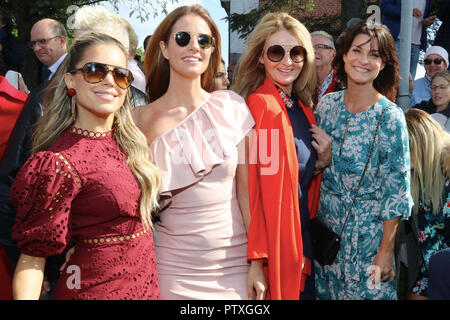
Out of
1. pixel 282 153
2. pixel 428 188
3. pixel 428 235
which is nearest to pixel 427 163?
pixel 428 188

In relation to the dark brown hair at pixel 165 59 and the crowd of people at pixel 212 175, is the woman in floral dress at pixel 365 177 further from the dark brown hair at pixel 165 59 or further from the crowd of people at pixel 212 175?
the dark brown hair at pixel 165 59

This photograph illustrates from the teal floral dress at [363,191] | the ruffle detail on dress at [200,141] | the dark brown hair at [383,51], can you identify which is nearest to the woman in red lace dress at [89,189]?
the ruffle detail on dress at [200,141]

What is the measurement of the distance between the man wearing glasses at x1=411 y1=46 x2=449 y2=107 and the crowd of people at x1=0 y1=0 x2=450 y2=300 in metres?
3.51

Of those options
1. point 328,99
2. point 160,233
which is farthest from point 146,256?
point 328,99

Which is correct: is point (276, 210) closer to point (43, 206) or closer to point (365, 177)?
point (365, 177)

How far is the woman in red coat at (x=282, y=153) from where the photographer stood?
2.49m

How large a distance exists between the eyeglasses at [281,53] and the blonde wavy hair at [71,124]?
96 cm

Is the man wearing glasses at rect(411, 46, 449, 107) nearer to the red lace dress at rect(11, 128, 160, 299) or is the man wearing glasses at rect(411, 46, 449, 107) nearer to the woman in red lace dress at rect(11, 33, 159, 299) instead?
the woman in red lace dress at rect(11, 33, 159, 299)

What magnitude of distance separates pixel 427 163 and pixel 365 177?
83 cm

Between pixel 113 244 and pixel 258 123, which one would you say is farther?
pixel 258 123

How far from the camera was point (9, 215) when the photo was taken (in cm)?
257

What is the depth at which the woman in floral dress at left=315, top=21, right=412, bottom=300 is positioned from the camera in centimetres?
275

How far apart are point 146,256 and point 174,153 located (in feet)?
1.97
